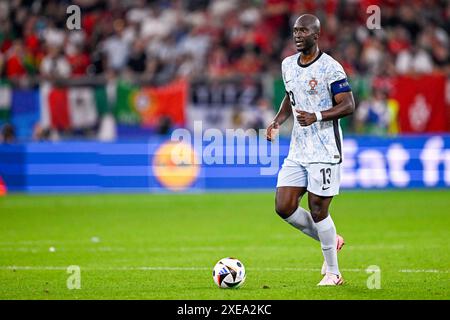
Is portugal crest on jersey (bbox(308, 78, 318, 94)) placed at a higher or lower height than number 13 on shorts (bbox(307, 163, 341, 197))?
higher

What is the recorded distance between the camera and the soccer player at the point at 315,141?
31.3 feet

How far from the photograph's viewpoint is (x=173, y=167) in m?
22.0

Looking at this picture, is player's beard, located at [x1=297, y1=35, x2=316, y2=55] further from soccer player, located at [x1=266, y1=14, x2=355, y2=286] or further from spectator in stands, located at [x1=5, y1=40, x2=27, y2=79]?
spectator in stands, located at [x1=5, y1=40, x2=27, y2=79]

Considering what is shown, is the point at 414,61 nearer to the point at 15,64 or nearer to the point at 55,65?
the point at 55,65

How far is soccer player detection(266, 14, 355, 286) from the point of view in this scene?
955cm

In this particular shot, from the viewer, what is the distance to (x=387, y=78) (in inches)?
984

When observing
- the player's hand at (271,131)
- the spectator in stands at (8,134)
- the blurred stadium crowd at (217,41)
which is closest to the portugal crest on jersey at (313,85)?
the player's hand at (271,131)

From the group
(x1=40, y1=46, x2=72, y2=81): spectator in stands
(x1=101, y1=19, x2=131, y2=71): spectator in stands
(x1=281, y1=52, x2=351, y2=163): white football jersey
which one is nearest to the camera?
(x1=281, y1=52, x2=351, y2=163): white football jersey

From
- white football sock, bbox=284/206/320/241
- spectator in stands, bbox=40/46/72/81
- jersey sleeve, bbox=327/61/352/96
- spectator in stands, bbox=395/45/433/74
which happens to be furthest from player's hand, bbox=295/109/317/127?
spectator in stands, bbox=395/45/433/74

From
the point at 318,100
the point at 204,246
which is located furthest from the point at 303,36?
the point at 204,246

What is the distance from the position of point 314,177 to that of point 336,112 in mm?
700

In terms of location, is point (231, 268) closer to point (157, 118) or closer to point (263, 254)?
point (263, 254)

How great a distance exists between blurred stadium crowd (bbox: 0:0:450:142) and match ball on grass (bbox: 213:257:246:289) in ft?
50.2

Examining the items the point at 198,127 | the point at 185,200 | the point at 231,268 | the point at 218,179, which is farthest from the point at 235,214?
the point at 231,268
